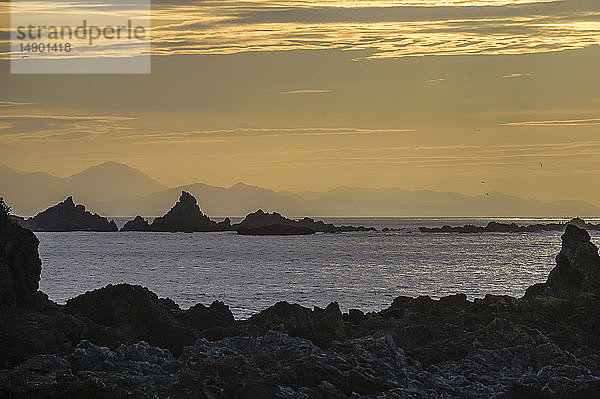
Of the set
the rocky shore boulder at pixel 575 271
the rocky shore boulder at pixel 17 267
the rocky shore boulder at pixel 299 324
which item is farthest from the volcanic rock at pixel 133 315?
the rocky shore boulder at pixel 575 271

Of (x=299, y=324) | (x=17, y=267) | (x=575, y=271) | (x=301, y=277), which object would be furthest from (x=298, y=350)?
(x=301, y=277)

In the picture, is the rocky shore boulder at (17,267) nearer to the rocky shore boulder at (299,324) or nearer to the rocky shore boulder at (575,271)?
the rocky shore boulder at (299,324)

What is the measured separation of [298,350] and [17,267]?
1378 centimetres

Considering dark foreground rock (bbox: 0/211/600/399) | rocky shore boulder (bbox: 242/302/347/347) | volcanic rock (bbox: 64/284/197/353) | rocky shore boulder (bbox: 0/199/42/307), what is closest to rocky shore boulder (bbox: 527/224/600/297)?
dark foreground rock (bbox: 0/211/600/399)

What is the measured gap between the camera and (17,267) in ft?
121

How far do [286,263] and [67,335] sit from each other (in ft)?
323

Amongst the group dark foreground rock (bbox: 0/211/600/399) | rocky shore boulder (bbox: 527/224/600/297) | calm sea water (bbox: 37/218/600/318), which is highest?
rocky shore boulder (bbox: 527/224/600/297)

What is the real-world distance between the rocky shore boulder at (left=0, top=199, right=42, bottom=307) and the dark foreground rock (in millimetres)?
178

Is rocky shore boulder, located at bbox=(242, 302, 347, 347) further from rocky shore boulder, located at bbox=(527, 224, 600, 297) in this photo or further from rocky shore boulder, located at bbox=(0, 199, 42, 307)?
rocky shore boulder, located at bbox=(527, 224, 600, 297)

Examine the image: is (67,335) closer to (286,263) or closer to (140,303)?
(140,303)

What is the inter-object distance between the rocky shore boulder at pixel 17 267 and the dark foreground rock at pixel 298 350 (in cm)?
18

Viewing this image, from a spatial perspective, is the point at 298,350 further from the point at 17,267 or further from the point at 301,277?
the point at 301,277

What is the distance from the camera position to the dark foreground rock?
2636 cm

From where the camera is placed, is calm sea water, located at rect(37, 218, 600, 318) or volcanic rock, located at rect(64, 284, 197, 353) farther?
calm sea water, located at rect(37, 218, 600, 318)
